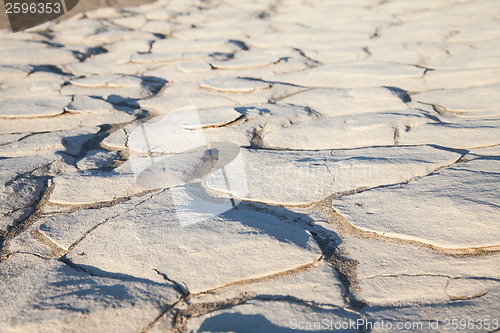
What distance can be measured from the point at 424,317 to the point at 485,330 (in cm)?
12

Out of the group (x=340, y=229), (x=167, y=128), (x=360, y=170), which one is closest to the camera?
(x=340, y=229)

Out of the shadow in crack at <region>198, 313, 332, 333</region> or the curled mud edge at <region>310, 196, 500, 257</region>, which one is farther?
the curled mud edge at <region>310, 196, 500, 257</region>

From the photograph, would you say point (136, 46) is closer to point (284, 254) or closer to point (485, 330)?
point (284, 254)

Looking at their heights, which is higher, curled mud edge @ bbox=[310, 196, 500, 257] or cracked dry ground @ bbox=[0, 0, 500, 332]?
cracked dry ground @ bbox=[0, 0, 500, 332]

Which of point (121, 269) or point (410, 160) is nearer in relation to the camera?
point (121, 269)

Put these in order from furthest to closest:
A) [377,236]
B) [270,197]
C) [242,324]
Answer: [270,197], [377,236], [242,324]

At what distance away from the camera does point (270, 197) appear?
4.36ft

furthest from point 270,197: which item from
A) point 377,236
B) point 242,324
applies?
point 242,324

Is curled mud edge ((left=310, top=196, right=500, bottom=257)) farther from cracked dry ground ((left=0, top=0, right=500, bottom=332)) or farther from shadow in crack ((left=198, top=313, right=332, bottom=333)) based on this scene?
shadow in crack ((left=198, top=313, right=332, bottom=333))

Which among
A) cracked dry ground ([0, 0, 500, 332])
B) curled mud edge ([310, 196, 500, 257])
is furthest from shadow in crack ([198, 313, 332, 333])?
curled mud edge ([310, 196, 500, 257])

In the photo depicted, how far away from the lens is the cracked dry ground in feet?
2.98

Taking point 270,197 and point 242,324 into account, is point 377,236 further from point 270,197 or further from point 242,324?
point 242,324

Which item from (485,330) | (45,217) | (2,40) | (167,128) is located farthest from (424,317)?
(2,40)

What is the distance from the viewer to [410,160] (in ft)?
4.79
